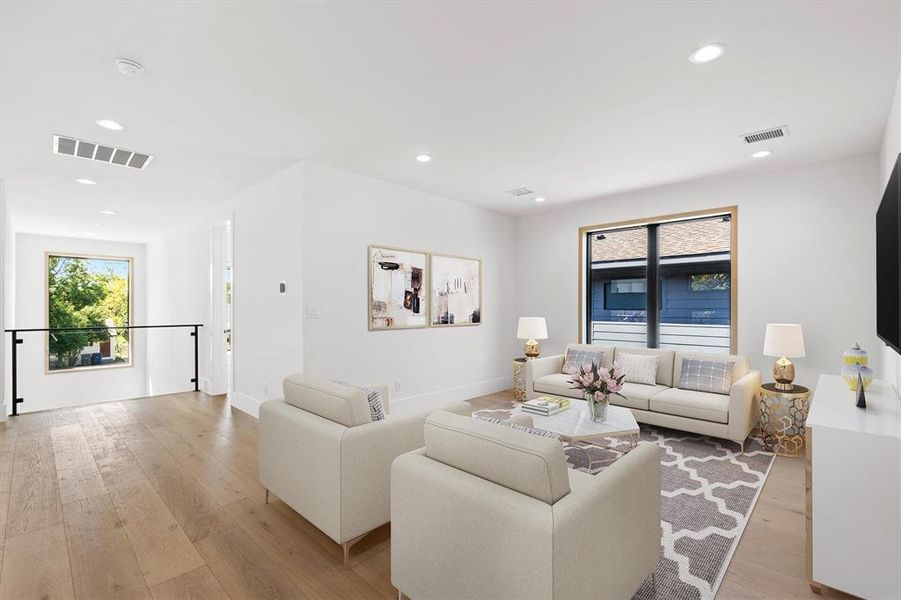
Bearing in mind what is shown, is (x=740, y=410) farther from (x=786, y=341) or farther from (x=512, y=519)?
(x=512, y=519)

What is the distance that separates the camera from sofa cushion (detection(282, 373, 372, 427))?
7.25 ft

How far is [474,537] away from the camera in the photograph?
1.46 metres

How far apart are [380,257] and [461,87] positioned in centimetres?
233

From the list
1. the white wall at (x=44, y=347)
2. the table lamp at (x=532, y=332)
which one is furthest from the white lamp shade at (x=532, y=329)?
the white wall at (x=44, y=347)

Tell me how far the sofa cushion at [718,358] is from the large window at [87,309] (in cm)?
905

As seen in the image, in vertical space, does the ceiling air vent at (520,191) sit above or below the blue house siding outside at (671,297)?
above

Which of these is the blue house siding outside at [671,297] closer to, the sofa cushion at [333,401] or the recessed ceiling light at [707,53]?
the recessed ceiling light at [707,53]

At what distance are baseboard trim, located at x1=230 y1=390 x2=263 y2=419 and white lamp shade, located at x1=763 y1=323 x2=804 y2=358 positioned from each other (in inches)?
194

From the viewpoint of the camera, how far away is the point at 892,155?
115 inches

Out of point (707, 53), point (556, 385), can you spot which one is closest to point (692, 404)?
point (556, 385)

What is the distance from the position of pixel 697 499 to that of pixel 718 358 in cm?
195

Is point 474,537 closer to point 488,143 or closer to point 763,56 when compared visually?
point 763,56

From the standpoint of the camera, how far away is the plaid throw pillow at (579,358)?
5012 mm

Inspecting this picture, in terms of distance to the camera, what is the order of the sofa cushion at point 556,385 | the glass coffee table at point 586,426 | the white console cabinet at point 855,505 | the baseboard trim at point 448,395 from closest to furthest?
the white console cabinet at point 855,505
the glass coffee table at point 586,426
the sofa cushion at point 556,385
the baseboard trim at point 448,395
